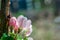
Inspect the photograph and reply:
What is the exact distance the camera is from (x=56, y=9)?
5773 mm

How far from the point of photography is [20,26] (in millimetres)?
525

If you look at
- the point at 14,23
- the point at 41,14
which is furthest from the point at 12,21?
the point at 41,14

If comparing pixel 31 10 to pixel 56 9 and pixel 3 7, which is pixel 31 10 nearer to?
pixel 56 9

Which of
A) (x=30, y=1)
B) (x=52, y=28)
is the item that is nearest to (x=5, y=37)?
(x=52, y=28)

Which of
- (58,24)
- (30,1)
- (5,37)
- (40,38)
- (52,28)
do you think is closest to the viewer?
(5,37)

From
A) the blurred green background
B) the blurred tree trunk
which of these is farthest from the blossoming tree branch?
the blurred green background

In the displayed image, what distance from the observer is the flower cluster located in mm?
521

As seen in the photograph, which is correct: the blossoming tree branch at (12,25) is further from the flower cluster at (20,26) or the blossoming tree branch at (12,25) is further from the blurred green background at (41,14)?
the blurred green background at (41,14)

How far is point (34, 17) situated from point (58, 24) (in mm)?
595

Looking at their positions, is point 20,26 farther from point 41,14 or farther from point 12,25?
point 41,14

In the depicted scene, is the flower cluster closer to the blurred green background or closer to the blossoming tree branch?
the blossoming tree branch

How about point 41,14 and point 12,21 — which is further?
point 41,14

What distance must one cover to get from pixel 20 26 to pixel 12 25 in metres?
0.02

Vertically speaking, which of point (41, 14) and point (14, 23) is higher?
point (14, 23)
